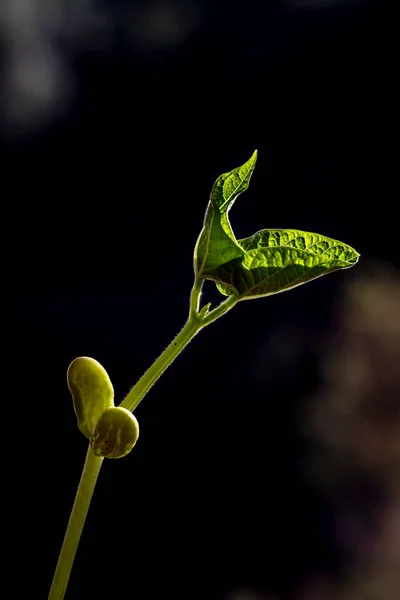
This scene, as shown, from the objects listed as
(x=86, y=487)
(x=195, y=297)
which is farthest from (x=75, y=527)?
(x=195, y=297)

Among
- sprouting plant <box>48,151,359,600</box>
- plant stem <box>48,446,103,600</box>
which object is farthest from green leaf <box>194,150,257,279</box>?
plant stem <box>48,446,103,600</box>

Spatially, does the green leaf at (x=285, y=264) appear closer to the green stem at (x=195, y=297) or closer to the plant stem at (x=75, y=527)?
the green stem at (x=195, y=297)

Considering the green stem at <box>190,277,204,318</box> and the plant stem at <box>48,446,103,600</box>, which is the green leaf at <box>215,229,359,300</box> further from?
the plant stem at <box>48,446,103,600</box>

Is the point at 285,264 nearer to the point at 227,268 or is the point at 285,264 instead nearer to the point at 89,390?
the point at 227,268

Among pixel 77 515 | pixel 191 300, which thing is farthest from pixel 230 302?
pixel 77 515

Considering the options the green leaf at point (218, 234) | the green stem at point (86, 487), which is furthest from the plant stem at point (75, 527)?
the green leaf at point (218, 234)
